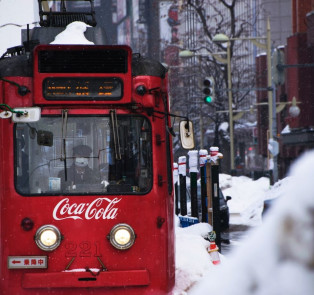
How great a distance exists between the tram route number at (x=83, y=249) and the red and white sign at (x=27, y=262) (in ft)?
0.85

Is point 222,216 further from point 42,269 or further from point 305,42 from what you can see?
point 305,42

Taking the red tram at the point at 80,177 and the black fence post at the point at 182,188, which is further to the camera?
the black fence post at the point at 182,188

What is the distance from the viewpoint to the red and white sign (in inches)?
337

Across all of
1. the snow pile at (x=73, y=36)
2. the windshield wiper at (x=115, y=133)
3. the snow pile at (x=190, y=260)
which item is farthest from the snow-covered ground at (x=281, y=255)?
the snow pile at (x=73, y=36)

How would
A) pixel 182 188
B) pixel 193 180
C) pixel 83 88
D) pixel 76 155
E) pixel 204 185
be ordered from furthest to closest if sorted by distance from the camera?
pixel 182 188, pixel 193 180, pixel 204 185, pixel 83 88, pixel 76 155

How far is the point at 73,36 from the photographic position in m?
10.5

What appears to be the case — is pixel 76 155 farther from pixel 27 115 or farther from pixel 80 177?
pixel 27 115

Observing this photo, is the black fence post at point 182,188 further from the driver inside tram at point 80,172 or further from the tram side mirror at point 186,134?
the driver inside tram at point 80,172

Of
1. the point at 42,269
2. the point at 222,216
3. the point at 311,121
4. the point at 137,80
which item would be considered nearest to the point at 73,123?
the point at 137,80

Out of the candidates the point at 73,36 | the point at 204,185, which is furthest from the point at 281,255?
the point at 204,185

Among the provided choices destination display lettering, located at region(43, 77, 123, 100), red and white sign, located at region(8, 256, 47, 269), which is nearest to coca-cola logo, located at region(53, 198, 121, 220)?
red and white sign, located at region(8, 256, 47, 269)

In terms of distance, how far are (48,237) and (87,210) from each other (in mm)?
489

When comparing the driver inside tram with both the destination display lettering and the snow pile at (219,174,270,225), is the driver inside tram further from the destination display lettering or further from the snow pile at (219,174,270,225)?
the snow pile at (219,174,270,225)

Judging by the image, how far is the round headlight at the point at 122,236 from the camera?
866 centimetres
